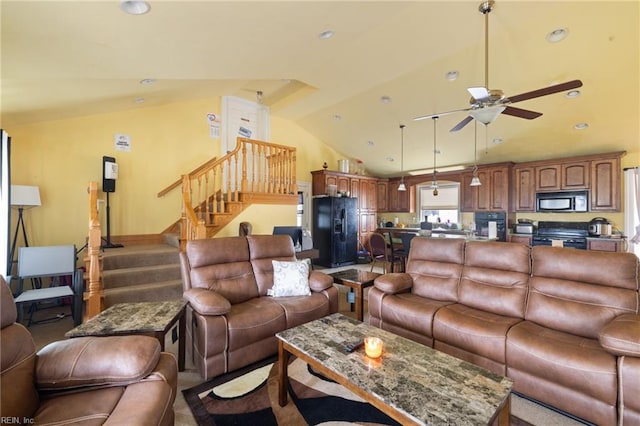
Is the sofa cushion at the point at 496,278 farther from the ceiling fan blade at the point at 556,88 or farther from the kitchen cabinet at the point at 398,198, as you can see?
the kitchen cabinet at the point at 398,198

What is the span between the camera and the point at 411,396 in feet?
4.41

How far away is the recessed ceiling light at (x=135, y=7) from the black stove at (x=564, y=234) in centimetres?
694

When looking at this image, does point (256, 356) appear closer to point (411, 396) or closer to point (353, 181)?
point (411, 396)

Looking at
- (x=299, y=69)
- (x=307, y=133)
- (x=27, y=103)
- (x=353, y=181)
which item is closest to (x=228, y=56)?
(x=299, y=69)

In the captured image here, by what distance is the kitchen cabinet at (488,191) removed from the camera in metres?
6.31

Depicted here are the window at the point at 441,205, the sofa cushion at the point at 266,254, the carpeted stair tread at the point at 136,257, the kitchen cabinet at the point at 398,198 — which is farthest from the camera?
the kitchen cabinet at the point at 398,198

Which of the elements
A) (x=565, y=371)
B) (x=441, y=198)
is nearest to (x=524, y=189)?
(x=441, y=198)

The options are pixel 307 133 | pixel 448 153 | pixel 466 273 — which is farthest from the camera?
pixel 307 133

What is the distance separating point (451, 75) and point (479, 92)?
6.98 feet

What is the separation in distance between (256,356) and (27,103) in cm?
388

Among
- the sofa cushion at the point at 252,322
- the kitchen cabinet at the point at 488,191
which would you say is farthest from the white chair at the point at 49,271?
the kitchen cabinet at the point at 488,191

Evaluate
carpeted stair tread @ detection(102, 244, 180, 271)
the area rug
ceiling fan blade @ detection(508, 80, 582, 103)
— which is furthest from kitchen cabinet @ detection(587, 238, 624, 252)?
carpeted stair tread @ detection(102, 244, 180, 271)

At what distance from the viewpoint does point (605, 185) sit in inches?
205

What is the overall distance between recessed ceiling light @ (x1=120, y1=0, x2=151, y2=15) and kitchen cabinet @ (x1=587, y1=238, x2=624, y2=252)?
734 centimetres
